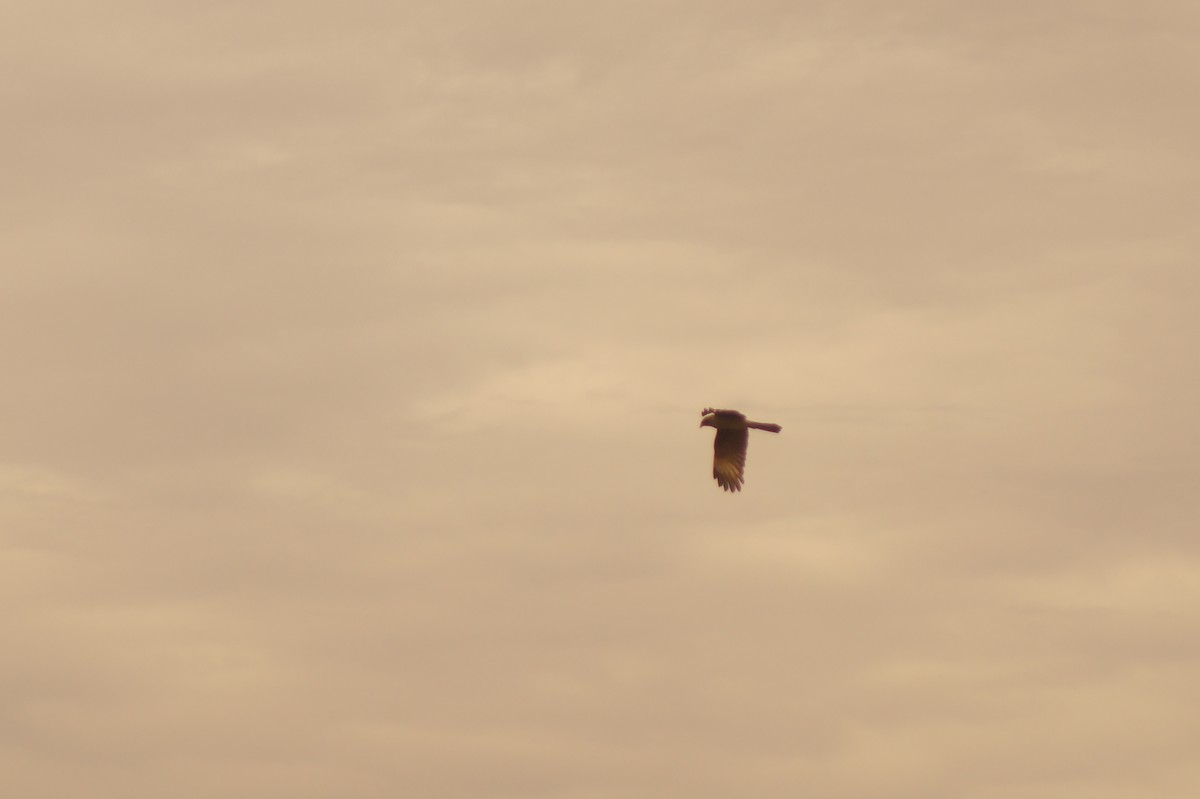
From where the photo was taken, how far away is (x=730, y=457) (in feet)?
209

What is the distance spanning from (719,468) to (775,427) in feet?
21.4

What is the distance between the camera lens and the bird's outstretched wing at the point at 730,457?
206 ft

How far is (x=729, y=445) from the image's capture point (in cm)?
6397

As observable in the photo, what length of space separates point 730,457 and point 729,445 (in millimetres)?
665

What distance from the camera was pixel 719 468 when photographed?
6291 centimetres

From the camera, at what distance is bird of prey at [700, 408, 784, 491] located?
62.2 metres

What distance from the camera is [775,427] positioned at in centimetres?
5697

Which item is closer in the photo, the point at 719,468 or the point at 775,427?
the point at 775,427

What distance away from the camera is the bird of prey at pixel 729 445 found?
62.2 metres

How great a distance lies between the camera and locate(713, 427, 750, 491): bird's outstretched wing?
62.7 metres
